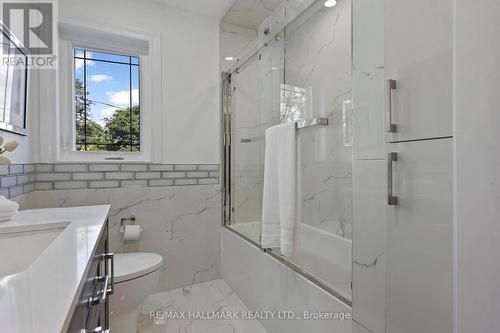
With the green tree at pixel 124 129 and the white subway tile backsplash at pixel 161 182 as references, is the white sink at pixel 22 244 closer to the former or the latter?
the white subway tile backsplash at pixel 161 182

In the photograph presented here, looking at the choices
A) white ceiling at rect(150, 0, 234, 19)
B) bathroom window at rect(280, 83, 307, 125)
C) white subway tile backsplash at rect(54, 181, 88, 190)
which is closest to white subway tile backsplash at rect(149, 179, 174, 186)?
white subway tile backsplash at rect(54, 181, 88, 190)

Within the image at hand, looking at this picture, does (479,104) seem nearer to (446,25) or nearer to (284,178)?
(446,25)

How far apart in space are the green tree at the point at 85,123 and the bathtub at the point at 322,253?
1418 mm

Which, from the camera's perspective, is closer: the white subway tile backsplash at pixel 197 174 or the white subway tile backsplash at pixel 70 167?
the white subway tile backsplash at pixel 70 167

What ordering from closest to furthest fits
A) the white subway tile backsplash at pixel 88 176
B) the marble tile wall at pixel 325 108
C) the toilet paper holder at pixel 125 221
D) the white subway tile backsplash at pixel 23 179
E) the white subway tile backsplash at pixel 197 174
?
1. the white subway tile backsplash at pixel 23 179
2. the marble tile wall at pixel 325 108
3. the white subway tile backsplash at pixel 88 176
4. the toilet paper holder at pixel 125 221
5. the white subway tile backsplash at pixel 197 174

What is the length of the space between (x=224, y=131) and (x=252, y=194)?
2.16 feet

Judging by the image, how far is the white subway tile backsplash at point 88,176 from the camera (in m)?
1.90

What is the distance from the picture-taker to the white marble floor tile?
66.0 inches

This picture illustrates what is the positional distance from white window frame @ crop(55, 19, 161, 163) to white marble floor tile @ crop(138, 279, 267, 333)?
1.11 meters

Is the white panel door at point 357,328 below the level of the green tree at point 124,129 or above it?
below

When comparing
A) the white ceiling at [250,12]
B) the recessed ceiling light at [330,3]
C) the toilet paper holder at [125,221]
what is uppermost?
the white ceiling at [250,12]

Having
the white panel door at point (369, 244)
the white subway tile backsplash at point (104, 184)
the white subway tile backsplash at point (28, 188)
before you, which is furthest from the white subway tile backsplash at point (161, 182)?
the white panel door at point (369, 244)

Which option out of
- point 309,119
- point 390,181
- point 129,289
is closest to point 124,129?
point 129,289

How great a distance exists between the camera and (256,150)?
2.07 metres
